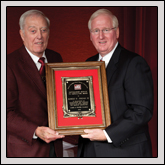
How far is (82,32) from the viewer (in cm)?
452

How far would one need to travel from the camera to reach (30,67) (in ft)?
9.18

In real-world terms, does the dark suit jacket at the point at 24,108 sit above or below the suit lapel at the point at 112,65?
below

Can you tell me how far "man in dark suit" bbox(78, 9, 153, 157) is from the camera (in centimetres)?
254

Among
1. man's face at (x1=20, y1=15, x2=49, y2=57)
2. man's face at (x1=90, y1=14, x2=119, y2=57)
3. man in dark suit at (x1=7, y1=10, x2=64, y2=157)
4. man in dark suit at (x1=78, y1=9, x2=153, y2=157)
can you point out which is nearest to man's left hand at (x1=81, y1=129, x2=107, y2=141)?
man in dark suit at (x1=78, y1=9, x2=153, y2=157)

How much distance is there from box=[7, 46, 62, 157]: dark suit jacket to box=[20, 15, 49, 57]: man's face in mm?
157

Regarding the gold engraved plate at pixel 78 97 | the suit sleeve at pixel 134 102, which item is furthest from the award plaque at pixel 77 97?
the suit sleeve at pixel 134 102

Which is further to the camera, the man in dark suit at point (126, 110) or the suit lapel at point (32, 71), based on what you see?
the suit lapel at point (32, 71)

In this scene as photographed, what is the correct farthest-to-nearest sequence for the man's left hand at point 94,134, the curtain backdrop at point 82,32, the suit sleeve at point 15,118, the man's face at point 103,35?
the curtain backdrop at point 82,32
the man's face at point 103,35
the suit sleeve at point 15,118
the man's left hand at point 94,134

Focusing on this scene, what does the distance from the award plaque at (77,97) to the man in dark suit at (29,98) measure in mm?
208

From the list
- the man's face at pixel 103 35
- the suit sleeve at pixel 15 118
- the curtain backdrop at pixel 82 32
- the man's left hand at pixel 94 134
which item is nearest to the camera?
the man's left hand at pixel 94 134

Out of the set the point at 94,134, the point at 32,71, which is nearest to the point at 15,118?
the point at 32,71

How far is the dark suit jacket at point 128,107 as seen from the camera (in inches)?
100

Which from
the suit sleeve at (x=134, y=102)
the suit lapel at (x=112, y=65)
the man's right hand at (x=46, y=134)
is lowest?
the man's right hand at (x=46, y=134)

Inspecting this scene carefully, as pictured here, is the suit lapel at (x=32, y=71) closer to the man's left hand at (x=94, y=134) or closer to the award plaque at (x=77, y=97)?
the award plaque at (x=77, y=97)
